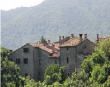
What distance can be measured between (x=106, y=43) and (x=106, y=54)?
1.95m

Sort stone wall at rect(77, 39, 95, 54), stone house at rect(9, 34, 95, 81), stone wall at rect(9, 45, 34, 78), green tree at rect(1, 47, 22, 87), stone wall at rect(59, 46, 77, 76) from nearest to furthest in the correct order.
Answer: green tree at rect(1, 47, 22, 87) < stone wall at rect(59, 46, 77, 76) < stone house at rect(9, 34, 95, 81) < stone wall at rect(77, 39, 95, 54) < stone wall at rect(9, 45, 34, 78)

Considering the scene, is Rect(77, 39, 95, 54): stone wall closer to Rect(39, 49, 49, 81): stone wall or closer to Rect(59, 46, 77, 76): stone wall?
Rect(59, 46, 77, 76): stone wall

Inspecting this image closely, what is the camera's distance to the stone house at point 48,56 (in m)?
48.9

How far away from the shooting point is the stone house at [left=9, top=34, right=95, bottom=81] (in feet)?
160

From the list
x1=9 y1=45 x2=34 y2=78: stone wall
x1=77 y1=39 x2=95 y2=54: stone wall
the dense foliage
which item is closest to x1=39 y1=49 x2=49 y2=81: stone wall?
x1=9 y1=45 x2=34 y2=78: stone wall

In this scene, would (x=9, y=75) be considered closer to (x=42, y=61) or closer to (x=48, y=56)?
(x=48, y=56)

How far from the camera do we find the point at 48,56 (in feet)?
171

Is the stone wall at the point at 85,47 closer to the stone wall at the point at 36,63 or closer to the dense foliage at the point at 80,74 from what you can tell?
the dense foliage at the point at 80,74

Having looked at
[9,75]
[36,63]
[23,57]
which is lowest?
[9,75]

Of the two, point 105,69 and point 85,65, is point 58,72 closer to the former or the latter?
point 85,65

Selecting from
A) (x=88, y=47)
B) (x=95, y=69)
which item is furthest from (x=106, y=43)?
(x=95, y=69)

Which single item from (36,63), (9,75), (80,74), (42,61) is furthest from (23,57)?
(80,74)

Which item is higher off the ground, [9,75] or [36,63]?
[36,63]

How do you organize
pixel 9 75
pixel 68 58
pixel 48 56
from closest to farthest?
pixel 9 75 → pixel 68 58 → pixel 48 56
